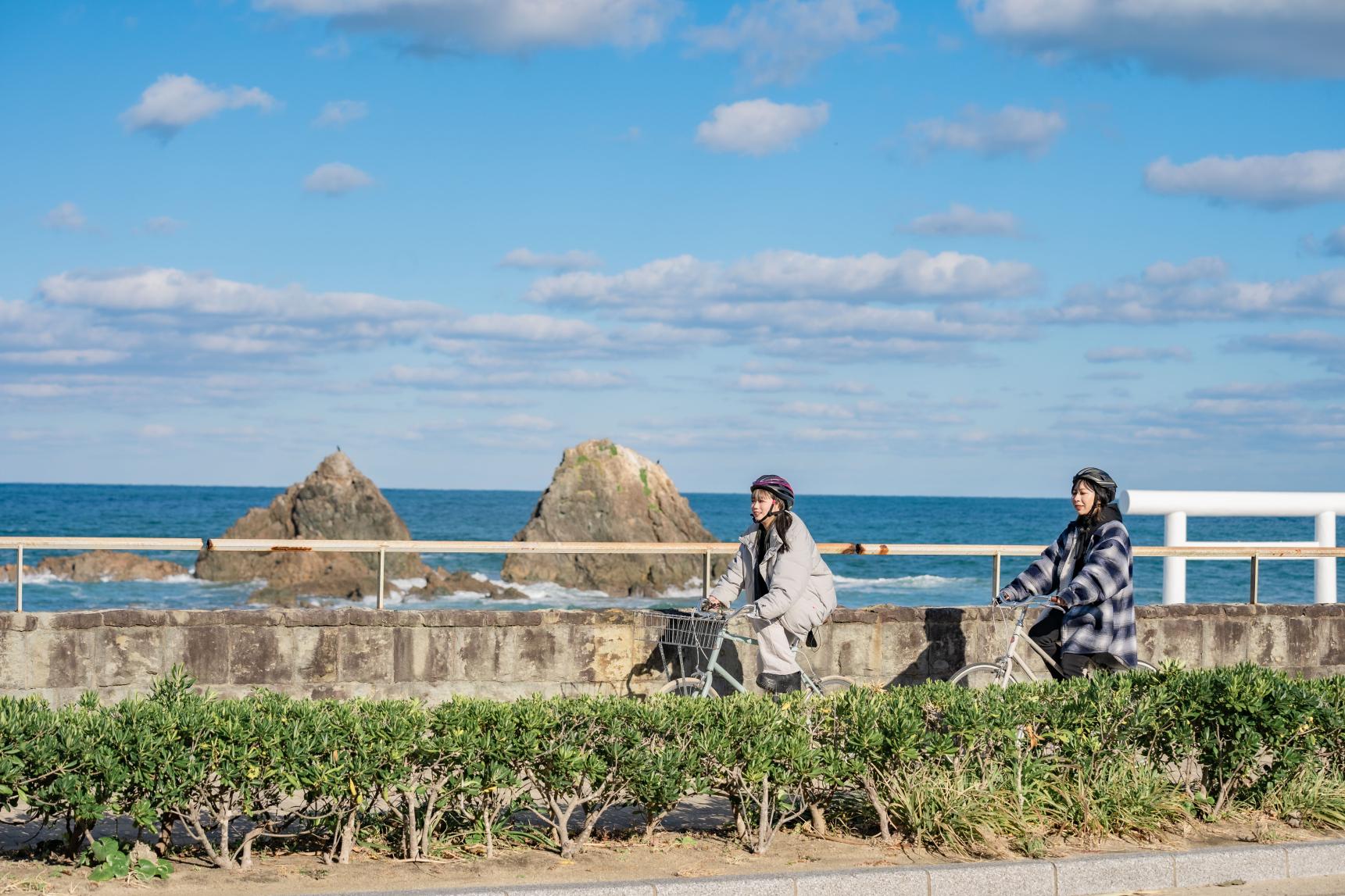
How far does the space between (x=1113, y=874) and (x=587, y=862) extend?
2.20 metres

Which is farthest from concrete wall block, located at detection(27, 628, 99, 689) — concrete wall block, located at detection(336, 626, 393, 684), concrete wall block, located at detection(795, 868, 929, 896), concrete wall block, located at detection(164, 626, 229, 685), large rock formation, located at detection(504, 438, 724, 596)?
large rock formation, located at detection(504, 438, 724, 596)

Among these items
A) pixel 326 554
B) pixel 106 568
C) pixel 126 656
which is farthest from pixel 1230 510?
pixel 106 568

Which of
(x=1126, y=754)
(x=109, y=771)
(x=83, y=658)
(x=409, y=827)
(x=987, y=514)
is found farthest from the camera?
(x=987, y=514)

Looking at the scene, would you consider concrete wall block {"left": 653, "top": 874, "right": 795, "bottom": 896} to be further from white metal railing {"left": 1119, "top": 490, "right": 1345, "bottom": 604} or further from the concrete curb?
white metal railing {"left": 1119, "top": 490, "right": 1345, "bottom": 604}

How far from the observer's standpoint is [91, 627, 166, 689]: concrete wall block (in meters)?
8.49

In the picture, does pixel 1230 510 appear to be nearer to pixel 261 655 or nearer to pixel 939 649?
pixel 939 649

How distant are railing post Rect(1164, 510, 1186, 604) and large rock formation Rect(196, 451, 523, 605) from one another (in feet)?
87.1

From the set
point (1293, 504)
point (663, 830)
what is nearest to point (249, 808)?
point (663, 830)

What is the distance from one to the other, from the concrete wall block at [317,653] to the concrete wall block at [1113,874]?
4.93m

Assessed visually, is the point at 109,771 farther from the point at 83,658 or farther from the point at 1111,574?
the point at 1111,574

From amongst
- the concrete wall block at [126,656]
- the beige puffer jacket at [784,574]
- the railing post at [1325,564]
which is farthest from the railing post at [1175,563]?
the concrete wall block at [126,656]

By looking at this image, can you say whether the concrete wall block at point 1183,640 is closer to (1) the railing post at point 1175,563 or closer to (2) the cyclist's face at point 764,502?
(1) the railing post at point 1175,563

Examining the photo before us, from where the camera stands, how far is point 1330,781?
6.53m

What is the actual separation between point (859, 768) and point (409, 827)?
1925 mm
